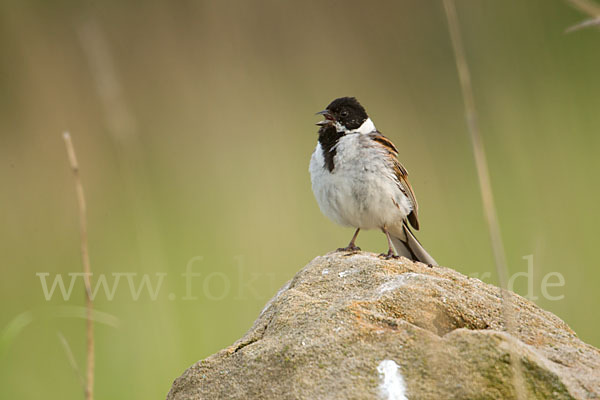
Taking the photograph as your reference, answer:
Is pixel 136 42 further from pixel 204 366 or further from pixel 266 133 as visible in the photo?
pixel 204 366

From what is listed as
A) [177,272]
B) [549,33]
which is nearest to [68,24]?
[177,272]

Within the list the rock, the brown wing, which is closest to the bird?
the brown wing

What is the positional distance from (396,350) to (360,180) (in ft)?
7.24

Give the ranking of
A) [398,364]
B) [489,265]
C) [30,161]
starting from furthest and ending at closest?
[30,161] → [489,265] → [398,364]

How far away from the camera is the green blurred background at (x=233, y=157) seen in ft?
19.0

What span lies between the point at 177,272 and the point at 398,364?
4064mm

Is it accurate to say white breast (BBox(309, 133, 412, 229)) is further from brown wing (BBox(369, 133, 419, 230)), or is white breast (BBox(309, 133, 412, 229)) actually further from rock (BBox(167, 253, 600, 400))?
rock (BBox(167, 253, 600, 400))

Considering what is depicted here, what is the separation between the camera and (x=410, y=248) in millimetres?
4961

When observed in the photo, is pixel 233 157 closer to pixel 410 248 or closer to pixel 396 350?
pixel 410 248

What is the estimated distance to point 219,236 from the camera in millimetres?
6379

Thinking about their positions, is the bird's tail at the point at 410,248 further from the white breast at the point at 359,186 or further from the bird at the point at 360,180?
the white breast at the point at 359,186

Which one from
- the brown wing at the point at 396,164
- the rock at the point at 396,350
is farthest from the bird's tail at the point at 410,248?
the rock at the point at 396,350

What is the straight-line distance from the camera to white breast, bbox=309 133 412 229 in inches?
181

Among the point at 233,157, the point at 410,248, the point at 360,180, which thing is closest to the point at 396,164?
the point at 360,180
